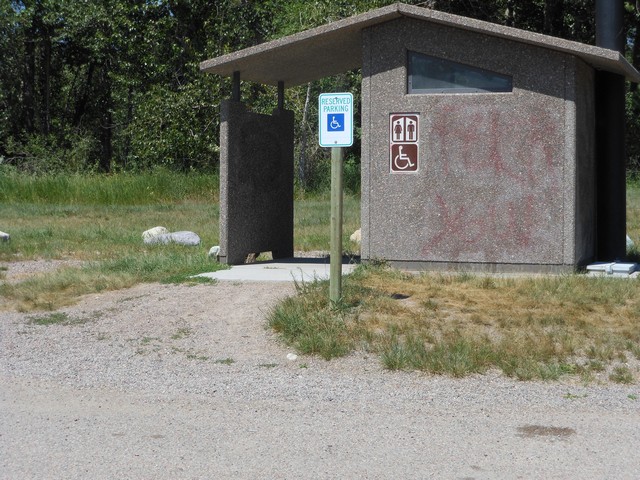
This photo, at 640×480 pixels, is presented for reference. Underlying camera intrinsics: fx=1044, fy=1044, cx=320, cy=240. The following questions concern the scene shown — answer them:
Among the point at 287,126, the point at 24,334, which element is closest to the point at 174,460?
the point at 24,334

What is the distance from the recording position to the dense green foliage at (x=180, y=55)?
32.0 meters

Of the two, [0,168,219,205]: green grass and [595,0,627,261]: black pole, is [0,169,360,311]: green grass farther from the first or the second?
[595,0,627,261]: black pole

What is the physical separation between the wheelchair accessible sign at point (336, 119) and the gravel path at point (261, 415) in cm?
180

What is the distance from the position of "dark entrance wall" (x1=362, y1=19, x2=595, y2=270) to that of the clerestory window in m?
0.11

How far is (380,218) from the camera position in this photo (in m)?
12.5

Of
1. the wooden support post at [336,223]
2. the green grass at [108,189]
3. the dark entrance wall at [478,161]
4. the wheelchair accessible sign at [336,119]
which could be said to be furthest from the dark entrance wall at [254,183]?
the green grass at [108,189]

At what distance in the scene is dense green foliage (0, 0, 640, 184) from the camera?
3195cm

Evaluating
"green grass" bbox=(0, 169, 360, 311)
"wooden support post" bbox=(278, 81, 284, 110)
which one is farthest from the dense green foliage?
"wooden support post" bbox=(278, 81, 284, 110)

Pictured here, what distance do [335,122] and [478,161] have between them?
11.0 ft

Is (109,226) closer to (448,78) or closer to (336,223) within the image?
(448,78)

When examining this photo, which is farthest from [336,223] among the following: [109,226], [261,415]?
[109,226]

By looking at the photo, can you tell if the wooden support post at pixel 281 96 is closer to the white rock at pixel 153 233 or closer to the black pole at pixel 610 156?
the black pole at pixel 610 156

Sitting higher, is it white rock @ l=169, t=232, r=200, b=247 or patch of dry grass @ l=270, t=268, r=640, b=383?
white rock @ l=169, t=232, r=200, b=247

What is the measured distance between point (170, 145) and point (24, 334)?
78.7 ft
